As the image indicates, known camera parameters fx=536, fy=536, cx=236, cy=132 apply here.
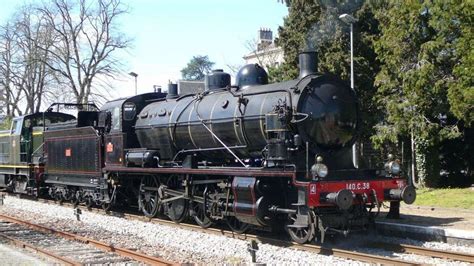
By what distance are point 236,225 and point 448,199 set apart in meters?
9.06

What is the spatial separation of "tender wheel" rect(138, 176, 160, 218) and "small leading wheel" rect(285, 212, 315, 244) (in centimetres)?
480

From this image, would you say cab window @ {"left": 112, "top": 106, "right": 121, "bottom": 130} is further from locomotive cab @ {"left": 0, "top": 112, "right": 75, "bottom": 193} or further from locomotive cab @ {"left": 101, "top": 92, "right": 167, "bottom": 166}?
locomotive cab @ {"left": 0, "top": 112, "right": 75, "bottom": 193}

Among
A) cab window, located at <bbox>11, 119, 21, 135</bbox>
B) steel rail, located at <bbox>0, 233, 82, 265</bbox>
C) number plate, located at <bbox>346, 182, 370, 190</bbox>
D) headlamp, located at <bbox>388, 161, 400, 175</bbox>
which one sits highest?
cab window, located at <bbox>11, 119, 21, 135</bbox>

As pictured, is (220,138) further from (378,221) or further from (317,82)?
(378,221)

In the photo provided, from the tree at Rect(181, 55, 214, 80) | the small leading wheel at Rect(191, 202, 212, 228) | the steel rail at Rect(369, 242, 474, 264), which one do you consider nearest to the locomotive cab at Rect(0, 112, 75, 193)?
the small leading wheel at Rect(191, 202, 212, 228)

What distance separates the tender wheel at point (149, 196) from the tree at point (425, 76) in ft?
36.0

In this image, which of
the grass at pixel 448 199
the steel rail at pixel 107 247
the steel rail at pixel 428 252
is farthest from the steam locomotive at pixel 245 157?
the grass at pixel 448 199

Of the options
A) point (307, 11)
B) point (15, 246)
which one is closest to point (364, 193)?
point (15, 246)

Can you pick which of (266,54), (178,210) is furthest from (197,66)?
(178,210)

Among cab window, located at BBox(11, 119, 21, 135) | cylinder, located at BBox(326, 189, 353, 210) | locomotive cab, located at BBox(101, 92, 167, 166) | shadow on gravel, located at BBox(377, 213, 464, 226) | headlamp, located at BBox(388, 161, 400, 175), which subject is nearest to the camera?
cylinder, located at BBox(326, 189, 353, 210)

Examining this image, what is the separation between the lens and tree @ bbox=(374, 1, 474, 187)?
18953 mm

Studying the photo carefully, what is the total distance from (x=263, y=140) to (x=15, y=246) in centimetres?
559

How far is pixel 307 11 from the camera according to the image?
2623cm

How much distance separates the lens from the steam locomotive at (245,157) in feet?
33.2
